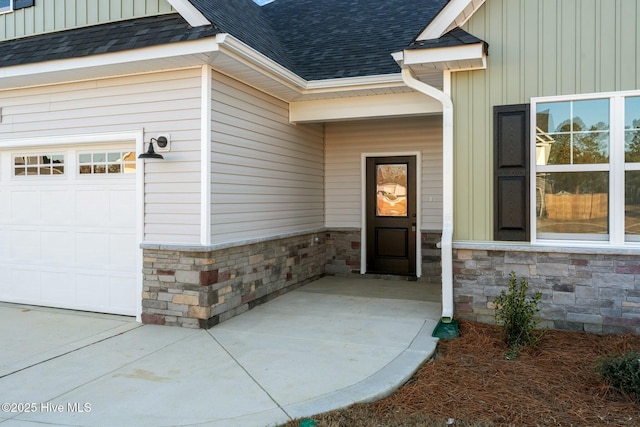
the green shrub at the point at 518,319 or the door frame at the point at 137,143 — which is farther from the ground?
the door frame at the point at 137,143

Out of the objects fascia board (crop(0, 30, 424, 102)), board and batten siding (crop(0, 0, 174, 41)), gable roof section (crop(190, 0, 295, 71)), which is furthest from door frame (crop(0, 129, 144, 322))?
gable roof section (crop(190, 0, 295, 71))

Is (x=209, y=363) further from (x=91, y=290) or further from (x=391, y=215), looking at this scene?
(x=391, y=215)

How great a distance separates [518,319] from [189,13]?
475 centimetres

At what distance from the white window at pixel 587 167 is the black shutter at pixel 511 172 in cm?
12

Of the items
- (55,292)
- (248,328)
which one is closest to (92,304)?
(55,292)

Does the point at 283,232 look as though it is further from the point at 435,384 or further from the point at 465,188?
the point at 435,384

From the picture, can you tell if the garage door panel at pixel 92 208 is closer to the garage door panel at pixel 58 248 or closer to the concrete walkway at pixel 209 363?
the garage door panel at pixel 58 248

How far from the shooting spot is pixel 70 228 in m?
6.25

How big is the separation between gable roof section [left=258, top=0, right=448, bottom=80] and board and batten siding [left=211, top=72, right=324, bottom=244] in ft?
3.44

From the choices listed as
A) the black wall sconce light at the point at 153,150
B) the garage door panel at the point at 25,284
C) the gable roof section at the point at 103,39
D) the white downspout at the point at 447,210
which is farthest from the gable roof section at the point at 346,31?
the garage door panel at the point at 25,284

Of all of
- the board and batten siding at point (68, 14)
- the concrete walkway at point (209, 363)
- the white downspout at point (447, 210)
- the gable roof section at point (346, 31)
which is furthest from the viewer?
the gable roof section at point (346, 31)

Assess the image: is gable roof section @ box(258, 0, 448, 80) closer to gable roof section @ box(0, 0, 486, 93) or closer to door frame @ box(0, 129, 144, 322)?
gable roof section @ box(0, 0, 486, 93)

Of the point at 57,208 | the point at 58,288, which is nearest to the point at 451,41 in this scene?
the point at 57,208

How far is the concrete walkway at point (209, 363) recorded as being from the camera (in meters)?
3.38
